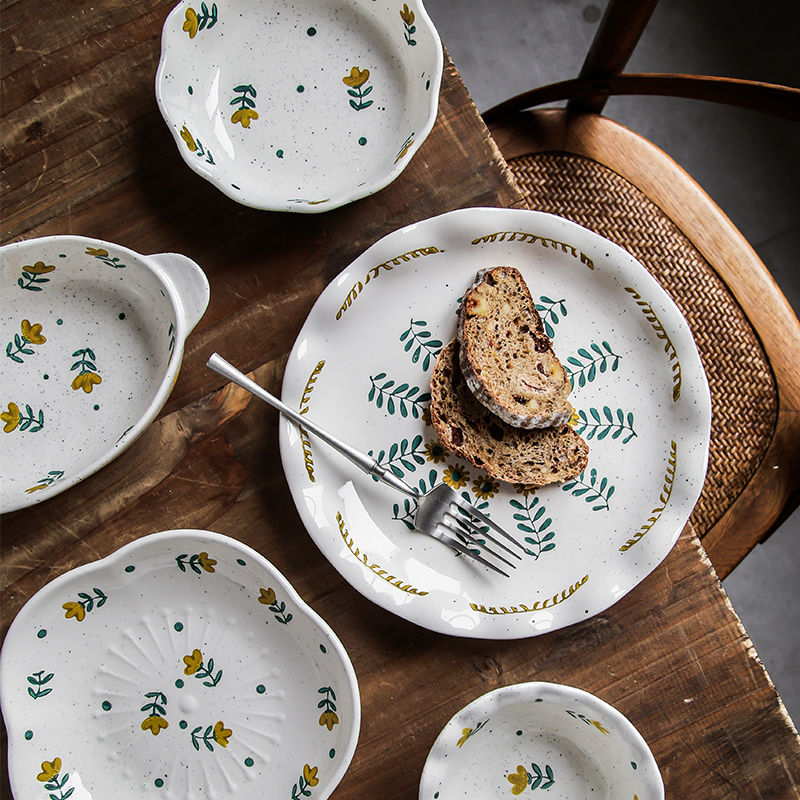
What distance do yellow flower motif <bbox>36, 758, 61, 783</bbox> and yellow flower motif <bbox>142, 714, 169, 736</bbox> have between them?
0.11 meters

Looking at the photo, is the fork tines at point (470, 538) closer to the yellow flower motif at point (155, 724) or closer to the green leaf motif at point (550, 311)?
the green leaf motif at point (550, 311)

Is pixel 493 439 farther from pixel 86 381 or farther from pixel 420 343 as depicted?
pixel 86 381

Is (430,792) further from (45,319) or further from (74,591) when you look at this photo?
(45,319)

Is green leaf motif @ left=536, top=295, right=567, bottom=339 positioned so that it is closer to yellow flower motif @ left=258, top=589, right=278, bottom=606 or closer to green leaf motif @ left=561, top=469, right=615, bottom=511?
green leaf motif @ left=561, top=469, right=615, bottom=511

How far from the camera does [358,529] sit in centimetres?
93

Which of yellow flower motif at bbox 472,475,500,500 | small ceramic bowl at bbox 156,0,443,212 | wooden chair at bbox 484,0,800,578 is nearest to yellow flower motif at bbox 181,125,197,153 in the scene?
small ceramic bowl at bbox 156,0,443,212

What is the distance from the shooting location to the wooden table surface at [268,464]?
91 cm

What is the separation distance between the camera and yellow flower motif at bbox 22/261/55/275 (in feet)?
2.98

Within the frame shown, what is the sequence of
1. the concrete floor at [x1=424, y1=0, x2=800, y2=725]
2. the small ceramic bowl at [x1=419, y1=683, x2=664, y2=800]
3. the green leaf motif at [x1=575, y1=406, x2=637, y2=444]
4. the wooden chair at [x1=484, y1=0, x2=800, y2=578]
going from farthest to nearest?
the concrete floor at [x1=424, y1=0, x2=800, y2=725]
the wooden chair at [x1=484, y1=0, x2=800, y2=578]
the green leaf motif at [x1=575, y1=406, x2=637, y2=444]
the small ceramic bowl at [x1=419, y1=683, x2=664, y2=800]

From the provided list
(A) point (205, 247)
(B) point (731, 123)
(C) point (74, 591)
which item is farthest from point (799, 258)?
(C) point (74, 591)

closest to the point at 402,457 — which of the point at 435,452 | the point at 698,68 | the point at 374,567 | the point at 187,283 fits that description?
the point at 435,452

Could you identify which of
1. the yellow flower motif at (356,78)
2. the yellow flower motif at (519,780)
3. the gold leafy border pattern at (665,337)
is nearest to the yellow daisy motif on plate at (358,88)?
the yellow flower motif at (356,78)

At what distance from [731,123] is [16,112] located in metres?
1.64

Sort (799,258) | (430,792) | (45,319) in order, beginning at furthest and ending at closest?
(799,258) < (45,319) < (430,792)
